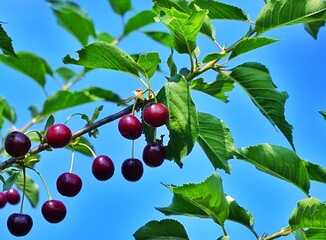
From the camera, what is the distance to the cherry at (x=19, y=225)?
2400 mm

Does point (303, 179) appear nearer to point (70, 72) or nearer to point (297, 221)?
point (297, 221)

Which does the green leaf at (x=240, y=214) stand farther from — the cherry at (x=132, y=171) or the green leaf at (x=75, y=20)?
the green leaf at (x=75, y=20)

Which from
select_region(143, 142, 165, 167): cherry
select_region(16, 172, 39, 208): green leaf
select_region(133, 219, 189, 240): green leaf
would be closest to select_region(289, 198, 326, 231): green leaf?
select_region(133, 219, 189, 240): green leaf

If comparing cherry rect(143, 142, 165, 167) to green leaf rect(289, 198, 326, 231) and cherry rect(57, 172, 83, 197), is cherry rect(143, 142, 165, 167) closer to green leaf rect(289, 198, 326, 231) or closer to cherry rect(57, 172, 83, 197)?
cherry rect(57, 172, 83, 197)

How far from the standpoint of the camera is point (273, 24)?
7.71 ft

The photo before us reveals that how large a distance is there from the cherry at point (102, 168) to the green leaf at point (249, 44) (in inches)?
23.6

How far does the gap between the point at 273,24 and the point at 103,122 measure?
A: 717mm

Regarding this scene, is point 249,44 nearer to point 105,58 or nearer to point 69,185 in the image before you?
point 105,58

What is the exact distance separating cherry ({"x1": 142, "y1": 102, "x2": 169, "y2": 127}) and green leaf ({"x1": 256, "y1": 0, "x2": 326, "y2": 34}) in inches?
20.8

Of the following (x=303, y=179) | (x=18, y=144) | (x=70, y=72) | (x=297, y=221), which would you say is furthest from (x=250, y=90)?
(x=70, y=72)

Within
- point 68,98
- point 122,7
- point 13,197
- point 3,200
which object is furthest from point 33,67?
point 3,200

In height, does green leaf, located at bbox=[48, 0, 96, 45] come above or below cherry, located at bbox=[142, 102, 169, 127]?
above

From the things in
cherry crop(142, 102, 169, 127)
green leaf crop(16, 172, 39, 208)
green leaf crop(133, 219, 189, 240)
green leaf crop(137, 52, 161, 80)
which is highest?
green leaf crop(16, 172, 39, 208)

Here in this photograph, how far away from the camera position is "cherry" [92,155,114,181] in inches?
92.9
